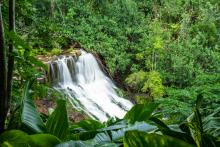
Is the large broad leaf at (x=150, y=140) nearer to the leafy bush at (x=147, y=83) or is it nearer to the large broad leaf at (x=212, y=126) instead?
the large broad leaf at (x=212, y=126)

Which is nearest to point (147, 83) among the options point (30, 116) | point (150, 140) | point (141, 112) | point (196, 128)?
point (141, 112)

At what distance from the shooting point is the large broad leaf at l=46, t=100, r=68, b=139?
6.42 feet

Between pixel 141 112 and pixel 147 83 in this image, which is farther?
pixel 147 83

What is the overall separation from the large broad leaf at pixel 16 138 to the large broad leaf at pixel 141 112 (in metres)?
0.80

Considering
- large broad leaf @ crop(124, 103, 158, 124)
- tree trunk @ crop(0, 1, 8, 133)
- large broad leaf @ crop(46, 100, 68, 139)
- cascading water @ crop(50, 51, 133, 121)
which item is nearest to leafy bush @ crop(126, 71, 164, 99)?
A: cascading water @ crop(50, 51, 133, 121)

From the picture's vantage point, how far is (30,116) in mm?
2029

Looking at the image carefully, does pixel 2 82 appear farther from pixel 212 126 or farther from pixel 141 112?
pixel 212 126

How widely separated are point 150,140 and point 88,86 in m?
9.59

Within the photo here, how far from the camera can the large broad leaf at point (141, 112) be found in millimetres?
2390

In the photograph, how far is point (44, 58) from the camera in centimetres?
1030

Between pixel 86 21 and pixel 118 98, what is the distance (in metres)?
3.81

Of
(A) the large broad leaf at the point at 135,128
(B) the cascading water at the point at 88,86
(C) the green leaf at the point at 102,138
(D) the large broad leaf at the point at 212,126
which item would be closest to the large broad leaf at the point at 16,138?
(C) the green leaf at the point at 102,138

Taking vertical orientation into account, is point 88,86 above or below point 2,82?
below

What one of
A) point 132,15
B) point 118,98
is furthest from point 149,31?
point 118,98
